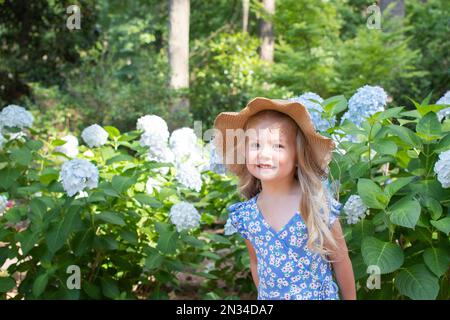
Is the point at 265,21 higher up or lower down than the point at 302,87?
higher up

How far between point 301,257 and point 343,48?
8.48m

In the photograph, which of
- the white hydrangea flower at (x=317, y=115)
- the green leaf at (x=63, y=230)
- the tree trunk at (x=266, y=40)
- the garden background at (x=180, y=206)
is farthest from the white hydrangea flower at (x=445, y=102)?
the tree trunk at (x=266, y=40)

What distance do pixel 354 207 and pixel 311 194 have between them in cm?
56

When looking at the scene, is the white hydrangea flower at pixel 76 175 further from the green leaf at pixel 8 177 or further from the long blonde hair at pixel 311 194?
the long blonde hair at pixel 311 194

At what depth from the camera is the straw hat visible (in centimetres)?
202

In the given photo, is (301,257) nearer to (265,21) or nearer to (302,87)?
(302,87)

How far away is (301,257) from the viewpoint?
2023 mm

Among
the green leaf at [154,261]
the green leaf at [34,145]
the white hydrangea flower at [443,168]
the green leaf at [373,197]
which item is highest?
the green leaf at [34,145]

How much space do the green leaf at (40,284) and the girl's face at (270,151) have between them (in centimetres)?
143

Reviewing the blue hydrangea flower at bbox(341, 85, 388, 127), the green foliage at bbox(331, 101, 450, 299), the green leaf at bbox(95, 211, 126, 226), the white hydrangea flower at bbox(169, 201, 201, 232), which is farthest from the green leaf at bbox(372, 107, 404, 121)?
the green leaf at bbox(95, 211, 126, 226)

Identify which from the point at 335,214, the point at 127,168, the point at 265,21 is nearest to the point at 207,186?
the point at 127,168

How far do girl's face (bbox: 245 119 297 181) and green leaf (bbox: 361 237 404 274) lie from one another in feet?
1.69

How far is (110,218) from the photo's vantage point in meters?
2.98

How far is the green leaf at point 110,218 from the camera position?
117 inches
